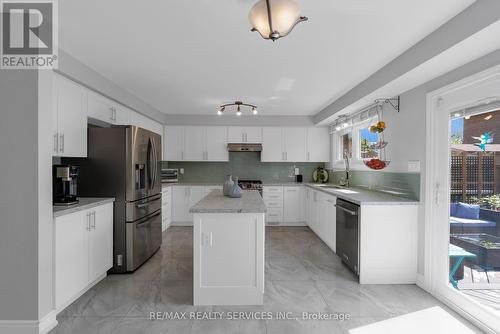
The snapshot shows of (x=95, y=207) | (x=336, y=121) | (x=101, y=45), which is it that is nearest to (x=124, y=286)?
(x=95, y=207)

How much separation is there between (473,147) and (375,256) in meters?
1.43

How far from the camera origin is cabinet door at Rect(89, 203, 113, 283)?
8.87ft

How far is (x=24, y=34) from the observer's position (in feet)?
6.57

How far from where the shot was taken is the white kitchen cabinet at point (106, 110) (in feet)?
10.2

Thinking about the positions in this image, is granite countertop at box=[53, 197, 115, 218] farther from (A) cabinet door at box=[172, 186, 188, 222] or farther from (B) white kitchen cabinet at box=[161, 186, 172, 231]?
(A) cabinet door at box=[172, 186, 188, 222]

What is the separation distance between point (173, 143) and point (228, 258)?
12.5 ft

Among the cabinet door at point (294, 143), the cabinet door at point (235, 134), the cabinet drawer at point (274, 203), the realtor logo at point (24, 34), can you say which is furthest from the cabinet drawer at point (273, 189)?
the realtor logo at point (24, 34)

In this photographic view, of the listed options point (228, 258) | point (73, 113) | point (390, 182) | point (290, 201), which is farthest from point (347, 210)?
point (73, 113)

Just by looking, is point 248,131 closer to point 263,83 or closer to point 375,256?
point 263,83

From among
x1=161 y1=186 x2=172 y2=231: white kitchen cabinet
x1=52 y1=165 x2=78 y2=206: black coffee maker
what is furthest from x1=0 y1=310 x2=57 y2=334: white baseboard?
x1=161 y1=186 x2=172 y2=231: white kitchen cabinet

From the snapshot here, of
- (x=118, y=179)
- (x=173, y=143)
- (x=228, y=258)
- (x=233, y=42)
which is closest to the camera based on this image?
(x=233, y=42)

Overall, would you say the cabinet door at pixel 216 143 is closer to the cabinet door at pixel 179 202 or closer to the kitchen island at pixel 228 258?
the cabinet door at pixel 179 202

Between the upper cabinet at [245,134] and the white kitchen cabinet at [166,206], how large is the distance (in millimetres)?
1685

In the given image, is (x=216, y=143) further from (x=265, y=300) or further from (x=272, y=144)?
(x=265, y=300)
